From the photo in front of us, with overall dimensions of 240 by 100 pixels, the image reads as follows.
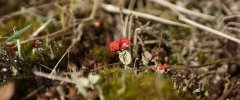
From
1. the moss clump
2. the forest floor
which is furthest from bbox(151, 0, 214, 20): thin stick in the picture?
the moss clump

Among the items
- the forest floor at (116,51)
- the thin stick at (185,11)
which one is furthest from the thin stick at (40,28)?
the thin stick at (185,11)

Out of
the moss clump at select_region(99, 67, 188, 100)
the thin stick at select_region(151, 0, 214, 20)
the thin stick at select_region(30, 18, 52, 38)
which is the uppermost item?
the moss clump at select_region(99, 67, 188, 100)

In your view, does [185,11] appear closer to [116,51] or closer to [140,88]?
[116,51]

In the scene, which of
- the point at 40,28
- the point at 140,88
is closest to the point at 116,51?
the point at 140,88

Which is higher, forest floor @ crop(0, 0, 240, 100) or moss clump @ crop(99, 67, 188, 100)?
moss clump @ crop(99, 67, 188, 100)

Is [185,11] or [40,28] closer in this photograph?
[40,28]

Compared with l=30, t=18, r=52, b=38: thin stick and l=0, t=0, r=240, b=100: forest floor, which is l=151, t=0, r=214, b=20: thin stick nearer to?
l=0, t=0, r=240, b=100: forest floor

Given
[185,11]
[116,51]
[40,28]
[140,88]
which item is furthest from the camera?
[185,11]

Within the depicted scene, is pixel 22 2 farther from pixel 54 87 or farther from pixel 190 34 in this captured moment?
pixel 54 87

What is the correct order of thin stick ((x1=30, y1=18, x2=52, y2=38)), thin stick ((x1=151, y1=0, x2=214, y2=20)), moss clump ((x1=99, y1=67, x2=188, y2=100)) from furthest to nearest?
thin stick ((x1=151, y1=0, x2=214, y2=20)), thin stick ((x1=30, y1=18, x2=52, y2=38)), moss clump ((x1=99, y1=67, x2=188, y2=100))
